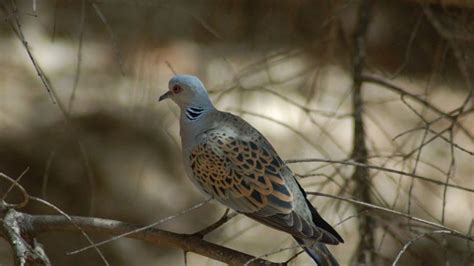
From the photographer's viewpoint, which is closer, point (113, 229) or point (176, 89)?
point (113, 229)

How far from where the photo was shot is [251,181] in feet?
6.70

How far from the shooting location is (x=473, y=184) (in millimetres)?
3230

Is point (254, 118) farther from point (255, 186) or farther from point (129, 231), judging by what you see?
point (129, 231)

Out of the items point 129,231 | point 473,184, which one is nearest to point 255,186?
point 129,231

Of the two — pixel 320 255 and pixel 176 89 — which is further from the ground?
pixel 176 89

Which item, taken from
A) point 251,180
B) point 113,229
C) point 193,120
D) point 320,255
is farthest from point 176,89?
point 320,255

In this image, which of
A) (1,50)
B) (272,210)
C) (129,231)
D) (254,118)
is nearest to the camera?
(129,231)

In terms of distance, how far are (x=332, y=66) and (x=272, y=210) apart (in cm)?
135

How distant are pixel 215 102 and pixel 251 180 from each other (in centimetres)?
99

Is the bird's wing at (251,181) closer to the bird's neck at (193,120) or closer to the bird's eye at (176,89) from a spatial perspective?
the bird's neck at (193,120)

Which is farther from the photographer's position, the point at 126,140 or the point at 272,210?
the point at 126,140

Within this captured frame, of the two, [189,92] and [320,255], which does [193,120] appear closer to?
[189,92]

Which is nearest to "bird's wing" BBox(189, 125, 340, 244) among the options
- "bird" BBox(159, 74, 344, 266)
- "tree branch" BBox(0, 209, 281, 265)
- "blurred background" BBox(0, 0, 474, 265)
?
"bird" BBox(159, 74, 344, 266)

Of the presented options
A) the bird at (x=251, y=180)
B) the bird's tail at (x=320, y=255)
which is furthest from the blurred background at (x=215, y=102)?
the bird's tail at (x=320, y=255)
